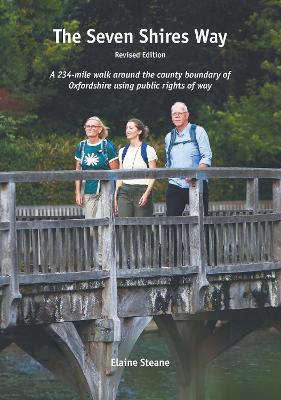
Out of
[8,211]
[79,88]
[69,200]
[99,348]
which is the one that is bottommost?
[99,348]

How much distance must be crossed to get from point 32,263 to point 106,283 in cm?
87

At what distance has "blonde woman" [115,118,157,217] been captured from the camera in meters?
17.9

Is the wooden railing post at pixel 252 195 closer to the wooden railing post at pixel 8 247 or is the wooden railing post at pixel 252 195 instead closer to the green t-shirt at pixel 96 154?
the green t-shirt at pixel 96 154

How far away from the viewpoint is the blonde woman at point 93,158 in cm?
1761

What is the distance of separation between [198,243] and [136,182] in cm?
93

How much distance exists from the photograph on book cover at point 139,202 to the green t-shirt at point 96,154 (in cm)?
2

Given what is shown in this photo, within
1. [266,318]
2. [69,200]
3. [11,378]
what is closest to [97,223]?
[266,318]

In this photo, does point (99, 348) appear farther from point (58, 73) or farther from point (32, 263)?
point (58, 73)

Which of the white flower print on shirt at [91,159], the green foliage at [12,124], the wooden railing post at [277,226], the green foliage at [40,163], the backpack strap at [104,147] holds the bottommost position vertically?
the wooden railing post at [277,226]

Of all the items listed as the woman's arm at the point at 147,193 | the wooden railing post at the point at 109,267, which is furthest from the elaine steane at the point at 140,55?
the wooden railing post at the point at 109,267

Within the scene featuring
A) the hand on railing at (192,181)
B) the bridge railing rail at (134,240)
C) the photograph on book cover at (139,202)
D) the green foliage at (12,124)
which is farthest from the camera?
the green foliage at (12,124)

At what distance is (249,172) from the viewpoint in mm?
18328

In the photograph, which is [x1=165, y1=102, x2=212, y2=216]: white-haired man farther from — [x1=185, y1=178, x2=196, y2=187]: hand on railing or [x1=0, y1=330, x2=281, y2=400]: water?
[x1=0, y1=330, x2=281, y2=400]: water

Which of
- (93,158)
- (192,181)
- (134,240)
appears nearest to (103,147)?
(93,158)
